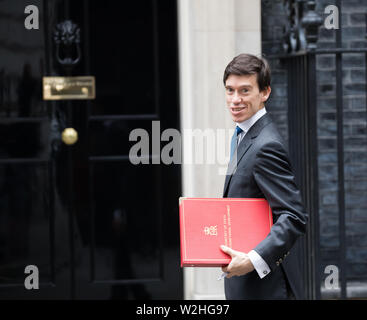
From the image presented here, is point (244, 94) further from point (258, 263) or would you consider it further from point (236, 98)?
point (258, 263)

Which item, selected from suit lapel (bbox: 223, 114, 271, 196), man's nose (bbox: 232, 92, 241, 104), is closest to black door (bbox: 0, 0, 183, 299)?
suit lapel (bbox: 223, 114, 271, 196)

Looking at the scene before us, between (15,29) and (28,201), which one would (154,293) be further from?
(15,29)

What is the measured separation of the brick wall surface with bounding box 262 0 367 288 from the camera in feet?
16.5

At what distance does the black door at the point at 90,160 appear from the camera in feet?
15.7

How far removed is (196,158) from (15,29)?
1.66 metres

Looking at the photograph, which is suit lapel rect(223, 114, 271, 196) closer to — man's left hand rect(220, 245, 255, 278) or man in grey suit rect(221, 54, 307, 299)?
man in grey suit rect(221, 54, 307, 299)

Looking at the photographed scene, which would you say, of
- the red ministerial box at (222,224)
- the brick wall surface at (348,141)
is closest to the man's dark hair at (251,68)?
the red ministerial box at (222,224)

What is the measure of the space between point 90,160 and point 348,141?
2.04 meters

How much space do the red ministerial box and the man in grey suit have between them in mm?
45

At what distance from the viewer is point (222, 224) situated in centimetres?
248

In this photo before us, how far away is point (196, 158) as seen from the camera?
4605 millimetres

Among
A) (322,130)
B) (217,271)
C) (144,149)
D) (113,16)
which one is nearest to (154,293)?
(217,271)

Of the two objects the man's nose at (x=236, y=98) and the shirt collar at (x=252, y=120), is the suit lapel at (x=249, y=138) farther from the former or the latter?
the man's nose at (x=236, y=98)

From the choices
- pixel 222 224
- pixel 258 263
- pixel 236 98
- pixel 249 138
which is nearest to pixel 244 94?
pixel 236 98
